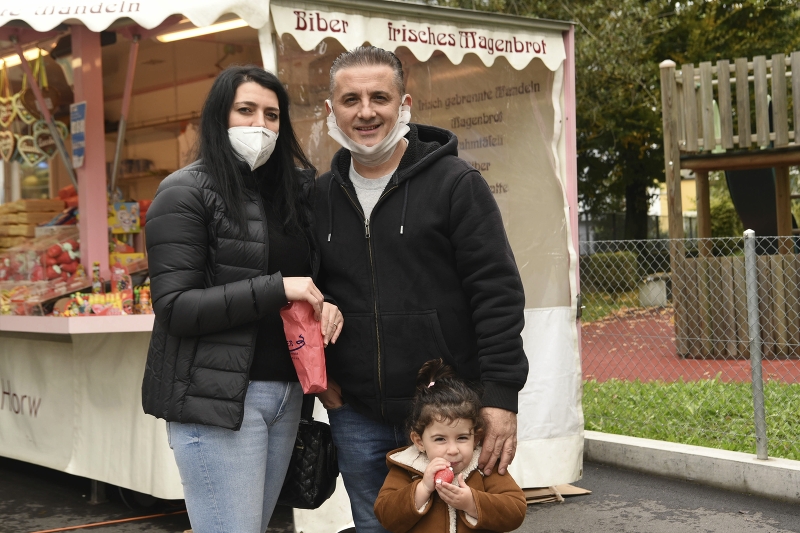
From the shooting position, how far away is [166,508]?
5629 mm

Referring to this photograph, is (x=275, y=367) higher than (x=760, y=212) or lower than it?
lower

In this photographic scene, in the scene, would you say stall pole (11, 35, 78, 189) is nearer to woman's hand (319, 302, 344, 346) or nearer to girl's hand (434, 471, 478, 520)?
woman's hand (319, 302, 344, 346)

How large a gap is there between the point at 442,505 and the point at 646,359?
827cm

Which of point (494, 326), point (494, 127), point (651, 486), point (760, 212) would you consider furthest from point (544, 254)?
point (760, 212)

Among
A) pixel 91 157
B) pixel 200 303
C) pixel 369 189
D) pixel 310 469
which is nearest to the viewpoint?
pixel 200 303

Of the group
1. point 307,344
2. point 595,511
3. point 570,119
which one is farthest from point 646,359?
point 307,344

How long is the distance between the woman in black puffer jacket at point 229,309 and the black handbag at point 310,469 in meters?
0.11

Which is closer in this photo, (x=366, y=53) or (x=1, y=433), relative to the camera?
(x=366, y=53)

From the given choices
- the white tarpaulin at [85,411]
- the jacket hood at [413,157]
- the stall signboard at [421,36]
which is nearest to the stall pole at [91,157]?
the white tarpaulin at [85,411]

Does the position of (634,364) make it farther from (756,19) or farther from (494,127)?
(756,19)

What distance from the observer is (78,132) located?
20.5 ft

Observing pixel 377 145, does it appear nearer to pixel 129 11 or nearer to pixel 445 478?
pixel 445 478

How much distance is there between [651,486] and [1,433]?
4.34m

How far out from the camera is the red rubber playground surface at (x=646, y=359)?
9078mm
